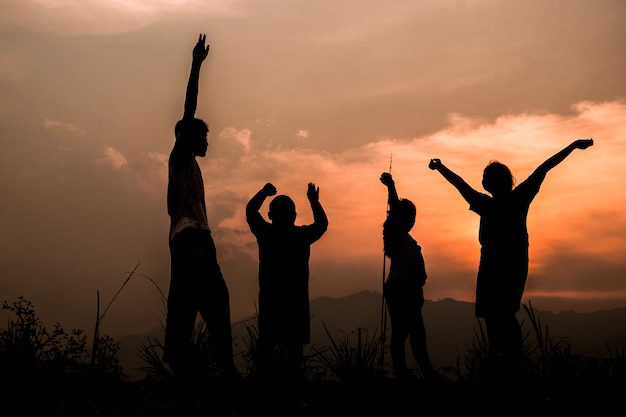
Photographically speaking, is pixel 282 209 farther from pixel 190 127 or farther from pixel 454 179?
pixel 454 179

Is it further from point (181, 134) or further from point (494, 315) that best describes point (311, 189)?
point (494, 315)

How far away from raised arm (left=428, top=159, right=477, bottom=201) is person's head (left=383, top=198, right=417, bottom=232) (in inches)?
22.2

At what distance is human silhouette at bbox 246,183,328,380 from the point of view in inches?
215

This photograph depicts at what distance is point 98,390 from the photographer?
543 centimetres

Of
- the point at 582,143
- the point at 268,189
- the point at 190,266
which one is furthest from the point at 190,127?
the point at 582,143

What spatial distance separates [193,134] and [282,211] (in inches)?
44.8

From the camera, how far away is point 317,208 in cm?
588

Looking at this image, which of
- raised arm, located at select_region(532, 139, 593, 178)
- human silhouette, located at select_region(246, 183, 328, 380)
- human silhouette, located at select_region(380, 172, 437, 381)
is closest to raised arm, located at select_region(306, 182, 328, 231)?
human silhouette, located at select_region(246, 183, 328, 380)

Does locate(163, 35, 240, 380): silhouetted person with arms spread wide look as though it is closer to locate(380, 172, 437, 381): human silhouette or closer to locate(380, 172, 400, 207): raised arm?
locate(380, 172, 437, 381): human silhouette

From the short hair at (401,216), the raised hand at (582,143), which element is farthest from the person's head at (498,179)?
the short hair at (401,216)

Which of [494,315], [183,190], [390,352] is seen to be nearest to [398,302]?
[390,352]

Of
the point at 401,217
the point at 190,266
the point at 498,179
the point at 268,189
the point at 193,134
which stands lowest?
the point at 190,266

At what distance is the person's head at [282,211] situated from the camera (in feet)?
18.8

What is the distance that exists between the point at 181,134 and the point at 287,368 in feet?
7.02
